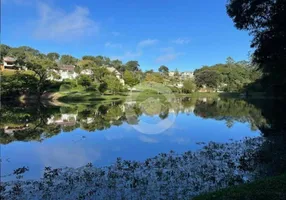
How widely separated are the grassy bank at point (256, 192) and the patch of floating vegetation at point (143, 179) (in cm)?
148

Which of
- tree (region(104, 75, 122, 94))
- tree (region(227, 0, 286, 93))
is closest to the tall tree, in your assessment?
tree (region(104, 75, 122, 94))

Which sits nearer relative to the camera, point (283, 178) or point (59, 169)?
point (283, 178)

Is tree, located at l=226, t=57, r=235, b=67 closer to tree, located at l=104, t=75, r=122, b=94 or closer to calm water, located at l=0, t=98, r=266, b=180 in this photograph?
tree, located at l=104, t=75, r=122, b=94

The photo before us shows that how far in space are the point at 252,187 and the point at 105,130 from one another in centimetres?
1294

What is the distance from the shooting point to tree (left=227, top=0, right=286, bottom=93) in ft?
55.1

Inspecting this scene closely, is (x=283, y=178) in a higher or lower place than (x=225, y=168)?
higher

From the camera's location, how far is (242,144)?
12055 millimetres

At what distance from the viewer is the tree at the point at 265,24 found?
16.8 m

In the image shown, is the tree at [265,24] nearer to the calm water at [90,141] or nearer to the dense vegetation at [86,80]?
the calm water at [90,141]

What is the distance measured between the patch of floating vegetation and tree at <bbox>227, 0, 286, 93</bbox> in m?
10.8

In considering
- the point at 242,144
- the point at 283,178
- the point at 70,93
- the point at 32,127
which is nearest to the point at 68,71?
the point at 70,93

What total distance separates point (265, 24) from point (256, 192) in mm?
17369

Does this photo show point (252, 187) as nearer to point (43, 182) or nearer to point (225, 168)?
point (225, 168)

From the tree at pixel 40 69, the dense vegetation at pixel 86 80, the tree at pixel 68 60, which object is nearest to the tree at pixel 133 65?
the tree at pixel 68 60
